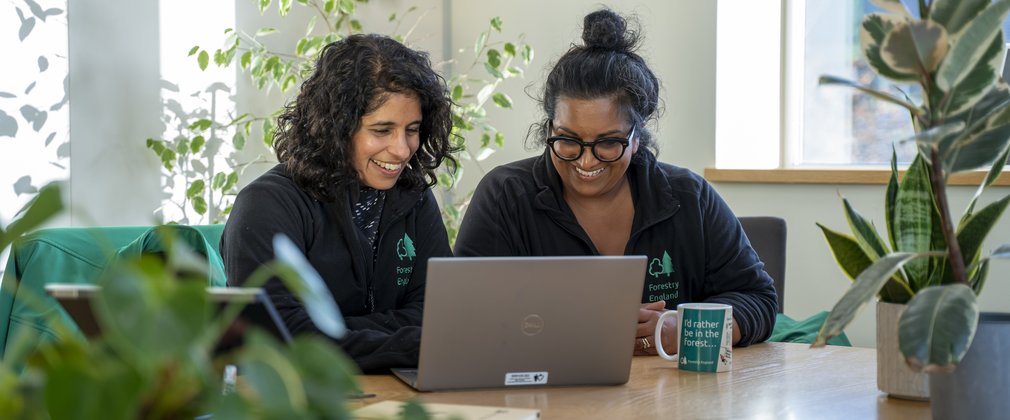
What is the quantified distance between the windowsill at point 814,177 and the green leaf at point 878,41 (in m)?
2.39

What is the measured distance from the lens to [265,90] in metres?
Result: 3.69

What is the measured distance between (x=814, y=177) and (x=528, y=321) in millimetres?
2361

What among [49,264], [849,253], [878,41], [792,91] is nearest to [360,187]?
[49,264]

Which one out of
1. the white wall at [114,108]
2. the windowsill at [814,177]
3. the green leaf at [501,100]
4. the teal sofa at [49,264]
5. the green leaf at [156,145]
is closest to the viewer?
the teal sofa at [49,264]

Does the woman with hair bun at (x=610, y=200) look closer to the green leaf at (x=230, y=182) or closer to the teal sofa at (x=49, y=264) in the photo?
the teal sofa at (x=49, y=264)

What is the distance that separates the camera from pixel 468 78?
4.19 m

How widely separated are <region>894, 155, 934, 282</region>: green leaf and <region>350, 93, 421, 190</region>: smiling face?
3.29 ft

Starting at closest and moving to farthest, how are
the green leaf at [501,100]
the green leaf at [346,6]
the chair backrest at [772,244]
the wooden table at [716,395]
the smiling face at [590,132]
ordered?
the wooden table at [716,395] < the smiling face at [590,132] < the chair backrest at [772,244] < the green leaf at [346,6] < the green leaf at [501,100]

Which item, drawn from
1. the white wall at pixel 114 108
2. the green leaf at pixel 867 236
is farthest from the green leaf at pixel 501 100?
the green leaf at pixel 867 236

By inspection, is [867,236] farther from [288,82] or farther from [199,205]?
[288,82]

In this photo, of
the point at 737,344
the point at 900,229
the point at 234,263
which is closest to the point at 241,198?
the point at 234,263

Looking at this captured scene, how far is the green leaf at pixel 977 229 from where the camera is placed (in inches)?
48.9

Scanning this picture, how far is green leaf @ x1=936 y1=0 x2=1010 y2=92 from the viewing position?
1.03m

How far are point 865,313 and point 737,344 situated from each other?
1.79m
